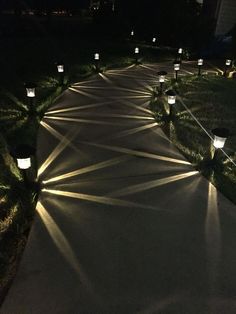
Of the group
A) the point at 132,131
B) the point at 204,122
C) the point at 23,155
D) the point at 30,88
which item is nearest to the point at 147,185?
the point at 23,155

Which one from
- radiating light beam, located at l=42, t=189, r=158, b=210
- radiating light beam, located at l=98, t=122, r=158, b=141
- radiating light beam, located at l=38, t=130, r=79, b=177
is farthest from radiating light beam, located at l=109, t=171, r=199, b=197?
radiating light beam, located at l=98, t=122, r=158, b=141

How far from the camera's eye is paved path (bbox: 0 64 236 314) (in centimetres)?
423

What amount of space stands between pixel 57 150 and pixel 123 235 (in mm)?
3716

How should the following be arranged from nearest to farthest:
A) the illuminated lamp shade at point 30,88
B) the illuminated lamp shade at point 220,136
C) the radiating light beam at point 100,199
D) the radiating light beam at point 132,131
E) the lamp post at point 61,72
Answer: the radiating light beam at point 100,199
the illuminated lamp shade at point 220,136
the radiating light beam at point 132,131
the illuminated lamp shade at point 30,88
the lamp post at point 61,72

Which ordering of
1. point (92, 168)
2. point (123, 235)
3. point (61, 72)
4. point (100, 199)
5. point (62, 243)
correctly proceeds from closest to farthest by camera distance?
point (62, 243) < point (123, 235) < point (100, 199) < point (92, 168) < point (61, 72)

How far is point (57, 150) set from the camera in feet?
26.8

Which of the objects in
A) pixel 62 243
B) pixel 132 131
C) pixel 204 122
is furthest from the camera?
pixel 204 122

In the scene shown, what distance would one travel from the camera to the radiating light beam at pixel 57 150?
24.1 feet

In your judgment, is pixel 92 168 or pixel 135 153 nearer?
pixel 92 168

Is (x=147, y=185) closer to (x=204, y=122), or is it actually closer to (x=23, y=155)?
(x=23, y=155)

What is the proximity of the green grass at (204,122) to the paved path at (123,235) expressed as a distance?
356 millimetres

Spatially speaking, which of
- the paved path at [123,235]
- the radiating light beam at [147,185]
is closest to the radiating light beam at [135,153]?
the paved path at [123,235]

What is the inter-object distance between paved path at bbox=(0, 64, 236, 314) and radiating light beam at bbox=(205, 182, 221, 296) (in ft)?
0.05

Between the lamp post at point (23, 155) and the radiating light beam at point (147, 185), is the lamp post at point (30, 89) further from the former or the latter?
the radiating light beam at point (147, 185)
